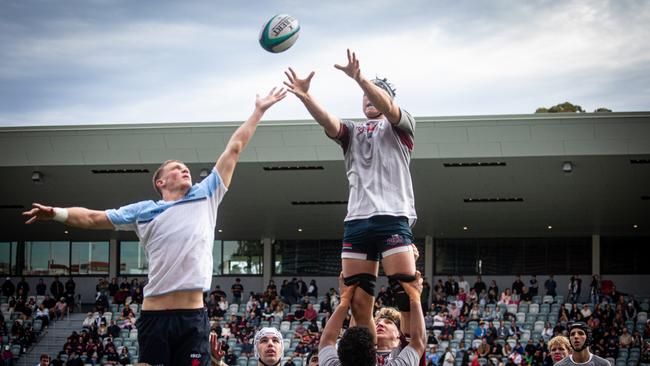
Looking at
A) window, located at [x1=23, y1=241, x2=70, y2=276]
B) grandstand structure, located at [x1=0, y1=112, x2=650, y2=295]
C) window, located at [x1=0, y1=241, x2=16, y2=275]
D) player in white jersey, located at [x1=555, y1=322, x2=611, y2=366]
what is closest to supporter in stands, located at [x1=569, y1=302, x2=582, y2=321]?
grandstand structure, located at [x1=0, y1=112, x2=650, y2=295]

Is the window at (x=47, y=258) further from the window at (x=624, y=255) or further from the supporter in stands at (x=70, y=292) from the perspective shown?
the window at (x=624, y=255)

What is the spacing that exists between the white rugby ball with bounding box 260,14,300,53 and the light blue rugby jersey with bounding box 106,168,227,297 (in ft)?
8.60

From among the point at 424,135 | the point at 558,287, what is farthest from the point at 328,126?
the point at 558,287

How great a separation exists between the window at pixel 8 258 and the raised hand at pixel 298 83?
125 ft

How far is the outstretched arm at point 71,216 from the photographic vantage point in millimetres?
6297

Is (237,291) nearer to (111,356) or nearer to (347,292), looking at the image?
(111,356)

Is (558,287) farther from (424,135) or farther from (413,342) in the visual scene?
(413,342)

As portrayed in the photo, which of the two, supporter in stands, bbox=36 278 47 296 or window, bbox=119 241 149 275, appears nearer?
supporter in stands, bbox=36 278 47 296

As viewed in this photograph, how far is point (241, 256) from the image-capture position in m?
41.9

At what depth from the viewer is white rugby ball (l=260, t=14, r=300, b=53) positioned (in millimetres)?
9078

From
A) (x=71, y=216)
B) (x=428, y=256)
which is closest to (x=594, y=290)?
(x=428, y=256)

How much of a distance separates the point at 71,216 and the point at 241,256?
35.7m

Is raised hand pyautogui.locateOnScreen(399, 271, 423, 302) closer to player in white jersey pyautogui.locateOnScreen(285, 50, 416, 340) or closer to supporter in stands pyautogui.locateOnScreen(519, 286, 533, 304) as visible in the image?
player in white jersey pyautogui.locateOnScreen(285, 50, 416, 340)

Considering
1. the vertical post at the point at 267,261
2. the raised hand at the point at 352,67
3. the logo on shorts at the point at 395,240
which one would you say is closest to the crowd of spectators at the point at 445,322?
the vertical post at the point at 267,261
